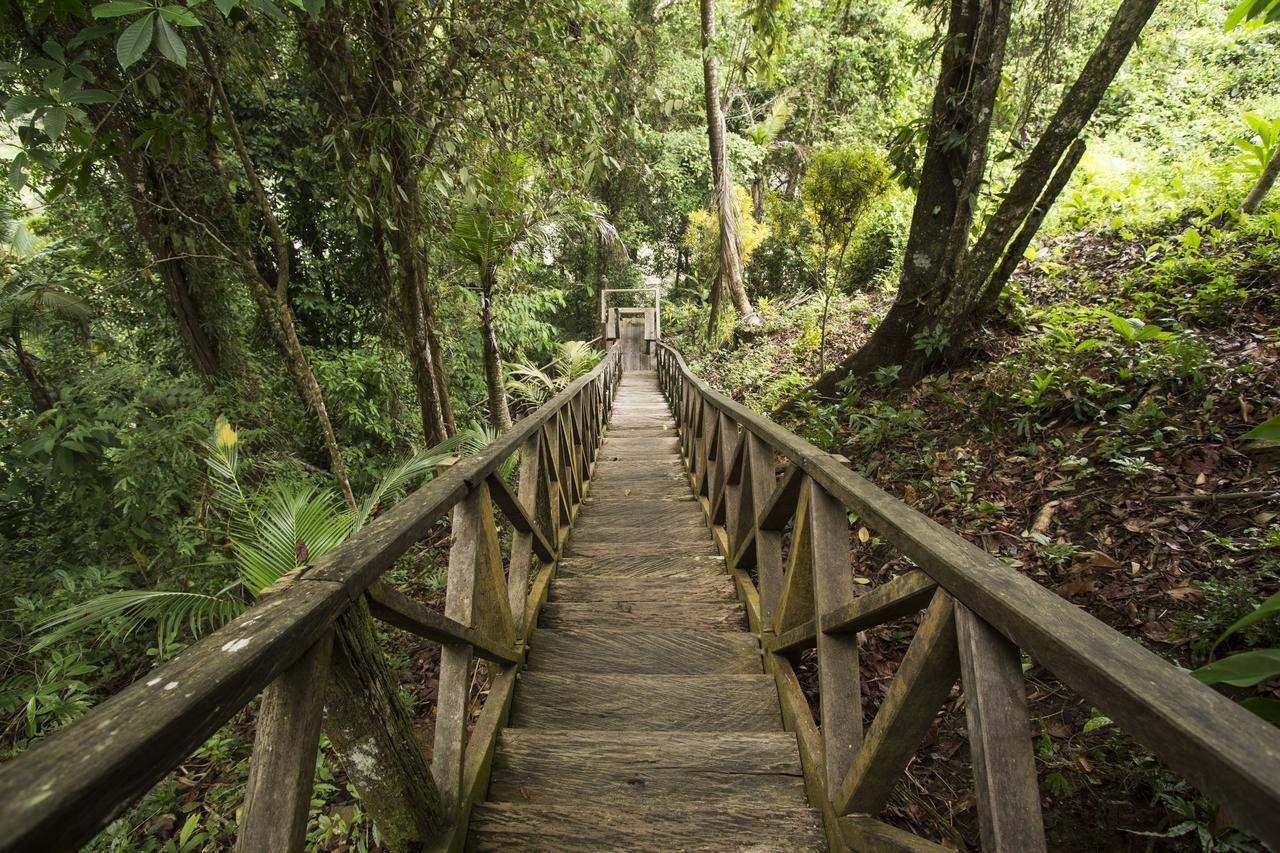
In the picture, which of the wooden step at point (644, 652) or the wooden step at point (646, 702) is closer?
the wooden step at point (646, 702)

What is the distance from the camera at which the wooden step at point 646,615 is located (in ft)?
9.13

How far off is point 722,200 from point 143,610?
10.6 meters

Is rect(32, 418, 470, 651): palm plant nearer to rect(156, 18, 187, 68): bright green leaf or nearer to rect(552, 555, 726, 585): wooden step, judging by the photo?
rect(552, 555, 726, 585): wooden step

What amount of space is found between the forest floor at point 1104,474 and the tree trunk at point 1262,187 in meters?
0.63

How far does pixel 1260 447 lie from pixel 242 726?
5.61m

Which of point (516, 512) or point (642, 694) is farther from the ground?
point (516, 512)

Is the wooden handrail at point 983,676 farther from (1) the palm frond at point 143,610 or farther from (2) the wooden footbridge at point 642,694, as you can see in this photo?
(1) the palm frond at point 143,610

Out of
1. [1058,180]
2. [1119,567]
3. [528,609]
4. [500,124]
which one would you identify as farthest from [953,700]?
[500,124]

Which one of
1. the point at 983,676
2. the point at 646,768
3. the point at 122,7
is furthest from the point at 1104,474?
the point at 122,7

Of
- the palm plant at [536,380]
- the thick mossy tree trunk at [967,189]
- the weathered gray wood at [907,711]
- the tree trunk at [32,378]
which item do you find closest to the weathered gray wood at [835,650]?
the weathered gray wood at [907,711]

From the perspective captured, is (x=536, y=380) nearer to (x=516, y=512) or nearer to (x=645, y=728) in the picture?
(x=516, y=512)

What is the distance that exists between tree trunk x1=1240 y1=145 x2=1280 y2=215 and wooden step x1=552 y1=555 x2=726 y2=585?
5.71m

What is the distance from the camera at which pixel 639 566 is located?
11.3 feet

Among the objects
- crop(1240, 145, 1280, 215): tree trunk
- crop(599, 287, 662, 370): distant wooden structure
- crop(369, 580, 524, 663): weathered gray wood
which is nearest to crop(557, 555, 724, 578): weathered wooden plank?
crop(369, 580, 524, 663): weathered gray wood
